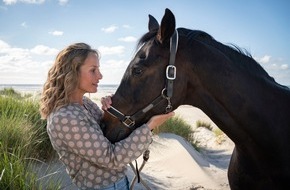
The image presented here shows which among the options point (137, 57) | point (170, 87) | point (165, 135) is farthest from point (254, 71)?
point (165, 135)

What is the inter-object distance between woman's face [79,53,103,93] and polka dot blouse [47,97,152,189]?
0.73 feet

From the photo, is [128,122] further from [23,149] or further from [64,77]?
[23,149]

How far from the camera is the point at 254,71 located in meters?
2.37

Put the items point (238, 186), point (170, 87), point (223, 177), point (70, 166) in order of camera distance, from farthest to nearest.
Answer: point (223, 177) → point (238, 186) → point (70, 166) → point (170, 87)

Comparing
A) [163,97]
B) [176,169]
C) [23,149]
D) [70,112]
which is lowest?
[176,169]

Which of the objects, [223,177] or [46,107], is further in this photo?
[223,177]

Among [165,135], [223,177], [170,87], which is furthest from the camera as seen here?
[165,135]

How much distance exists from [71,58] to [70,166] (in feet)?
2.83

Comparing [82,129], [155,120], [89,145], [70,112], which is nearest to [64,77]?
[70,112]

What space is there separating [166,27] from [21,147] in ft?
7.83

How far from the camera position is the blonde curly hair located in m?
2.31

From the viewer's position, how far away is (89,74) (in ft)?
7.94

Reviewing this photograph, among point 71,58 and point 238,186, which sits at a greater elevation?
point 71,58

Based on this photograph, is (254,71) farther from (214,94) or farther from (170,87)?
(170,87)
